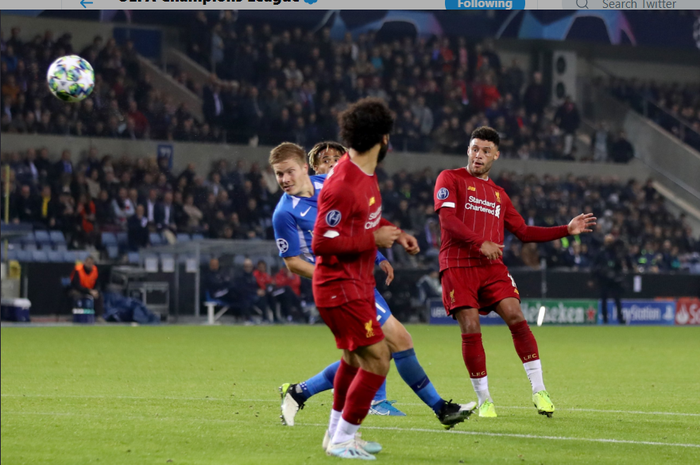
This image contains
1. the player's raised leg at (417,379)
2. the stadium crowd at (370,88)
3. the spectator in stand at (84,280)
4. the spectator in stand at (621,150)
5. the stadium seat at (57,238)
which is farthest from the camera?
the spectator in stand at (621,150)

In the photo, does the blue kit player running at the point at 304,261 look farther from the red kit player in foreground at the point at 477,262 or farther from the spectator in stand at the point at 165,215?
the spectator in stand at the point at 165,215

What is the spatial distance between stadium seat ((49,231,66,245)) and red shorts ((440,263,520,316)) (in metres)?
16.9

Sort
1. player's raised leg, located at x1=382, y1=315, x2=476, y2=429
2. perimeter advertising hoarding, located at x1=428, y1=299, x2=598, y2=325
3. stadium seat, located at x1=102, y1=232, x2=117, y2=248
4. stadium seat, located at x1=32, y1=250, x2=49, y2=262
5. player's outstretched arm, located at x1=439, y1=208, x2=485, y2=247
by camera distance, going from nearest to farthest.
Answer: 1. player's raised leg, located at x1=382, y1=315, x2=476, y2=429
2. player's outstretched arm, located at x1=439, y1=208, x2=485, y2=247
3. stadium seat, located at x1=32, y1=250, x2=49, y2=262
4. stadium seat, located at x1=102, y1=232, x2=117, y2=248
5. perimeter advertising hoarding, located at x1=428, y1=299, x2=598, y2=325

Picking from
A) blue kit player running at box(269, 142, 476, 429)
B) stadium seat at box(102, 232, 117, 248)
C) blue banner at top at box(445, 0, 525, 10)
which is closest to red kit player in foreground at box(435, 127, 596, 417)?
blue kit player running at box(269, 142, 476, 429)

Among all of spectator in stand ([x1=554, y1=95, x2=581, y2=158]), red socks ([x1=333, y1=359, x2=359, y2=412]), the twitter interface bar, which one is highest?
the twitter interface bar

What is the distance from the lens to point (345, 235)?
18.6 feet

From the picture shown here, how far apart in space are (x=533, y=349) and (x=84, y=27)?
2488cm

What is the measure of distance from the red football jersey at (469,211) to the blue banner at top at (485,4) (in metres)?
25.1

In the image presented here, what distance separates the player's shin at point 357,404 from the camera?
18.8ft

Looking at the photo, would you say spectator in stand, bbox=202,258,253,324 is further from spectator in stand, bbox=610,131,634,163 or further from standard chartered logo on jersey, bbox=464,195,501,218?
spectator in stand, bbox=610,131,634,163

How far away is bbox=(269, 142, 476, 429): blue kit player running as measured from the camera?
695cm

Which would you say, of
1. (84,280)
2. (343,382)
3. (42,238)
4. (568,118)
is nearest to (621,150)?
(568,118)

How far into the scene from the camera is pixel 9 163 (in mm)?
23984

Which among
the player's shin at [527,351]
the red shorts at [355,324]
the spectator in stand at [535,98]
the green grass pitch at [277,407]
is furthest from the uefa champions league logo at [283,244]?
the spectator in stand at [535,98]
